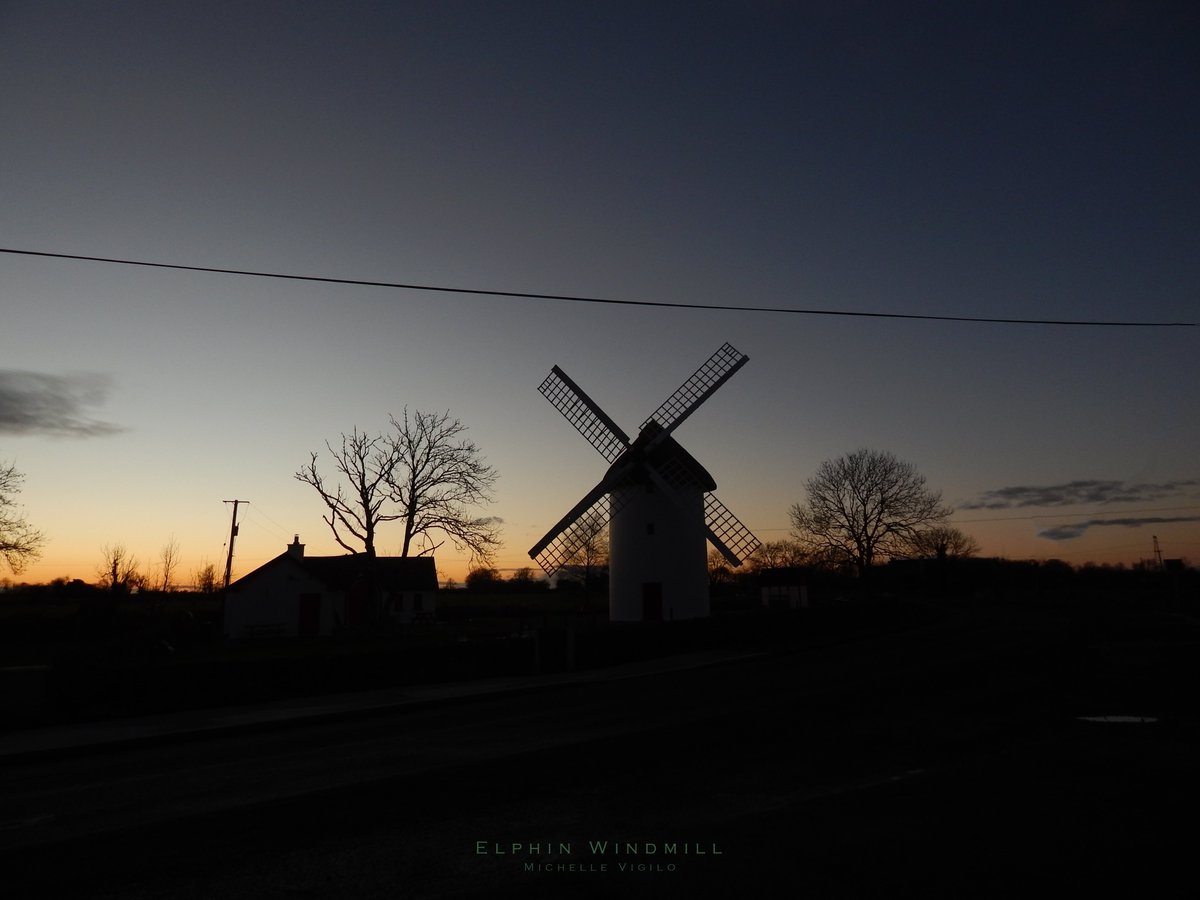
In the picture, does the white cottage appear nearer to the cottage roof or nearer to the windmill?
the cottage roof

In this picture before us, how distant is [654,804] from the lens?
679cm

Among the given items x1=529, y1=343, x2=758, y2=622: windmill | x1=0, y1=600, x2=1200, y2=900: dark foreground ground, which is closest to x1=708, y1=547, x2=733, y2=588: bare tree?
x1=529, y1=343, x2=758, y2=622: windmill

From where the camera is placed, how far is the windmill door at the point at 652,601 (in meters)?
30.4

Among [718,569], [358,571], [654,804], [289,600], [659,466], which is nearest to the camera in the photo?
[654,804]

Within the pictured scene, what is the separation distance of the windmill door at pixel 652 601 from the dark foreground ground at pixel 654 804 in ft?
55.4

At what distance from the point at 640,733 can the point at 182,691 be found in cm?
1088

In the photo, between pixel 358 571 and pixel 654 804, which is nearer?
pixel 654 804

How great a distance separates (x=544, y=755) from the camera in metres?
9.27

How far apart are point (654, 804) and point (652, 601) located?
24014mm

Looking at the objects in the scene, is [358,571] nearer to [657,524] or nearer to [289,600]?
[289,600]

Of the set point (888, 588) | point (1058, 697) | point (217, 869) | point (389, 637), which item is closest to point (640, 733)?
point (217, 869)

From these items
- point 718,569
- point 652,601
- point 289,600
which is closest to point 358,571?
point 289,600

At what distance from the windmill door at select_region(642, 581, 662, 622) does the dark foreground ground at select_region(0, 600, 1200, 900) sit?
16888mm

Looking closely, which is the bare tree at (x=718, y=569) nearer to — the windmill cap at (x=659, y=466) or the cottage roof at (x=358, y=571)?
the cottage roof at (x=358, y=571)
